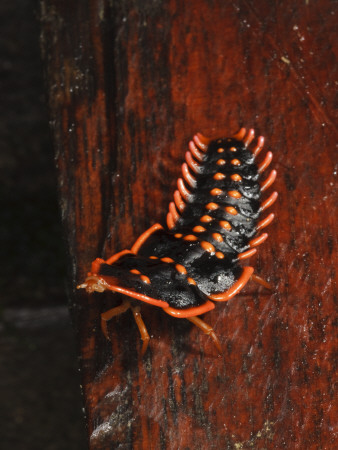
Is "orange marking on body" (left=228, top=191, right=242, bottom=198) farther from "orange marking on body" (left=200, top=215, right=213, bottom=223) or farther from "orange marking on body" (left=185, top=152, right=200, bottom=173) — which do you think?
"orange marking on body" (left=185, top=152, right=200, bottom=173)


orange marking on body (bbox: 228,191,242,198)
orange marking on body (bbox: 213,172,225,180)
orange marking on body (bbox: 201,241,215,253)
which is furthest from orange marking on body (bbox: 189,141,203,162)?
orange marking on body (bbox: 201,241,215,253)

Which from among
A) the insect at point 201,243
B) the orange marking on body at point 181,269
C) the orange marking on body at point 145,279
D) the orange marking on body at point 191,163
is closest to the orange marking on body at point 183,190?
the insect at point 201,243

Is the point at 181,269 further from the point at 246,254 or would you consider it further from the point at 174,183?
the point at 174,183

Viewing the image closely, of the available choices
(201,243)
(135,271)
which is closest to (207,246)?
(201,243)

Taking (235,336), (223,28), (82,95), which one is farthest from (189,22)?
(235,336)

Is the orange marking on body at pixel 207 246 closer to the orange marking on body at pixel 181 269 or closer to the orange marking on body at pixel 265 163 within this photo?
the orange marking on body at pixel 181 269
